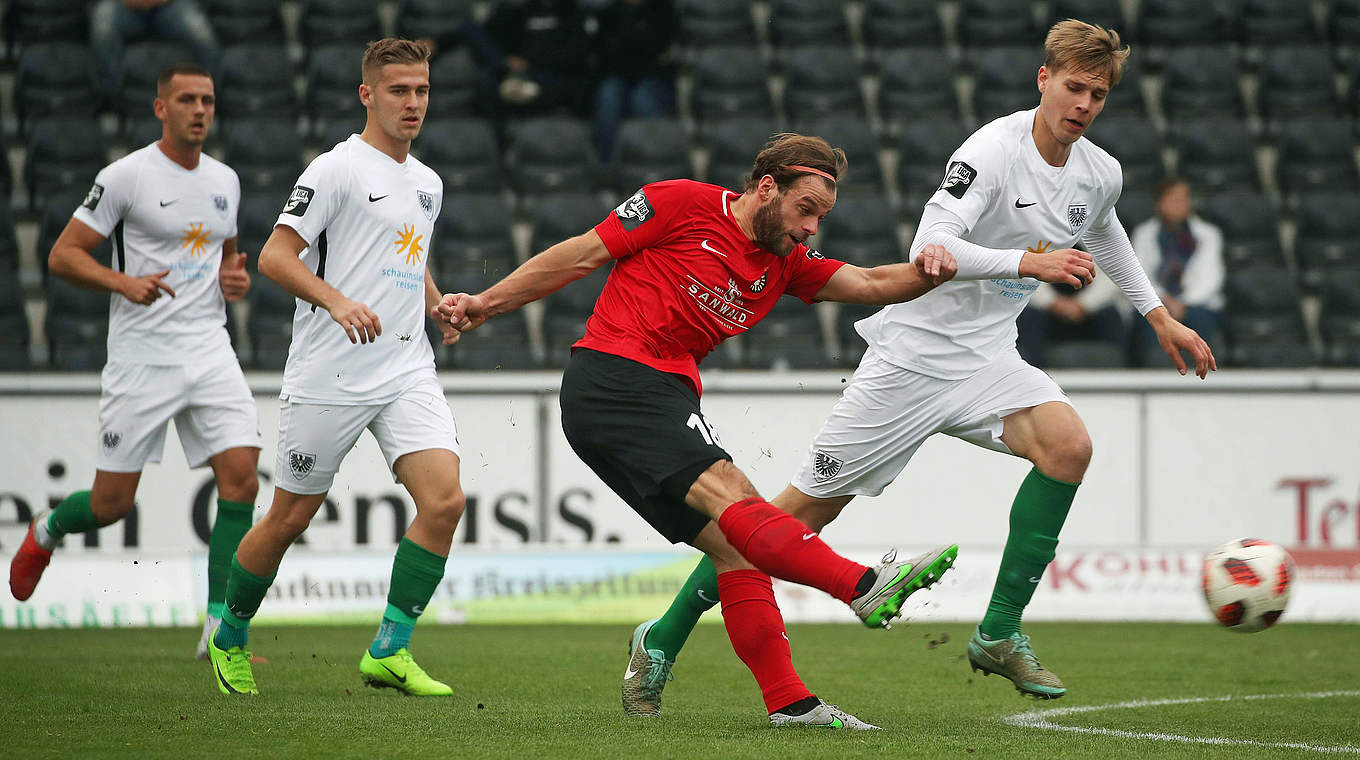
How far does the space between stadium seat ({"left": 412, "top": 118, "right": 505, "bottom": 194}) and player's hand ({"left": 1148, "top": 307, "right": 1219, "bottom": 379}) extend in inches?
313

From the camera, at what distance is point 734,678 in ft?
22.2

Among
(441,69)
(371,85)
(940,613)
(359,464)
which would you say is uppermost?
(441,69)

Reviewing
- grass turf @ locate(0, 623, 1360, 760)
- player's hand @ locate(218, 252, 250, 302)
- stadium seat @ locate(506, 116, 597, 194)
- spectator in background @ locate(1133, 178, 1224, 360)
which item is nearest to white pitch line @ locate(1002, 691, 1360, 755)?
grass turf @ locate(0, 623, 1360, 760)

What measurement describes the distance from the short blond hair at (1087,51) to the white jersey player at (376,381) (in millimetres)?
2403

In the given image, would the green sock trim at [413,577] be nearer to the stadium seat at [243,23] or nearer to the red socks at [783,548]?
the red socks at [783,548]

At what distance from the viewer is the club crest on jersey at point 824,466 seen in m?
5.94

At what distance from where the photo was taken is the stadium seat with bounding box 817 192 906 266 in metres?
12.2

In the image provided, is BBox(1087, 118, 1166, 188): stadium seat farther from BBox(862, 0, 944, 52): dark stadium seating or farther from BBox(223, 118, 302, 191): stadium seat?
BBox(223, 118, 302, 191): stadium seat

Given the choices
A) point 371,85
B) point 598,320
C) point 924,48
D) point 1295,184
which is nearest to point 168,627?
point 371,85

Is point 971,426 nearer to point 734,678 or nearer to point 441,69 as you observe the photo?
point 734,678

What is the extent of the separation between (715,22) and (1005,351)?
30.4 ft

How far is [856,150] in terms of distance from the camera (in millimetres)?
13086

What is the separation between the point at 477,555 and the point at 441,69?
18.2ft

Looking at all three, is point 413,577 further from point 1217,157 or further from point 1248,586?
point 1217,157
